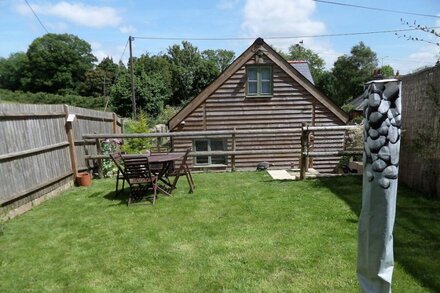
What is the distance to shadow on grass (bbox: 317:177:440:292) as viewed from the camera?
10.7ft

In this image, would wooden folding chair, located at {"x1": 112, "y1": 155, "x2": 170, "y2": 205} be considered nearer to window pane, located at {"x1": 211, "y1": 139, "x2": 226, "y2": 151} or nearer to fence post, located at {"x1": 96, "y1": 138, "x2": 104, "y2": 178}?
fence post, located at {"x1": 96, "y1": 138, "x2": 104, "y2": 178}

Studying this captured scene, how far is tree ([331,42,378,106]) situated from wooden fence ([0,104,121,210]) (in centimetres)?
3795

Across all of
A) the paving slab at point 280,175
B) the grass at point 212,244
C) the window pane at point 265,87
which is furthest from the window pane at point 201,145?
the grass at point 212,244

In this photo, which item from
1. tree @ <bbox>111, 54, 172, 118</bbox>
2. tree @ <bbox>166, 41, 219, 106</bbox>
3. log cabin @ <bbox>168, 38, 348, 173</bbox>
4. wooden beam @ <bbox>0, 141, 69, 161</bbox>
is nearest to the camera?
wooden beam @ <bbox>0, 141, 69, 161</bbox>

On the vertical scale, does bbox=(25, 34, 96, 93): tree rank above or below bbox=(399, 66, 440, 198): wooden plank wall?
above

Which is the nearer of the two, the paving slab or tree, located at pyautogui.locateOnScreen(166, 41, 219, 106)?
the paving slab

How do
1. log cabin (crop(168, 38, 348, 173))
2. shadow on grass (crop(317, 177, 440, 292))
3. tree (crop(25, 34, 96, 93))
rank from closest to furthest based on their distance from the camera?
shadow on grass (crop(317, 177, 440, 292)) < log cabin (crop(168, 38, 348, 173)) < tree (crop(25, 34, 96, 93))

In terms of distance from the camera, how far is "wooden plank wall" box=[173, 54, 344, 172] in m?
11.8

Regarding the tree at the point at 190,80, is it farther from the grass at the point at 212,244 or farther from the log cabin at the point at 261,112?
the grass at the point at 212,244

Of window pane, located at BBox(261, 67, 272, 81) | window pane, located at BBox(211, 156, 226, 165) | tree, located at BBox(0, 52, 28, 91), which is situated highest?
tree, located at BBox(0, 52, 28, 91)

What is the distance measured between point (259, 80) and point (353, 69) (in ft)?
109

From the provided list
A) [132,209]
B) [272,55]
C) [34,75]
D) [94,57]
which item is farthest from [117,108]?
[94,57]

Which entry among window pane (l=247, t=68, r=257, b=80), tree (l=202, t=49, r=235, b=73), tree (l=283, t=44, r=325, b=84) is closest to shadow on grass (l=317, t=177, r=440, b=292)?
window pane (l=247, t=68, r=257, b=80)

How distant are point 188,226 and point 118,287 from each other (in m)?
1.72
